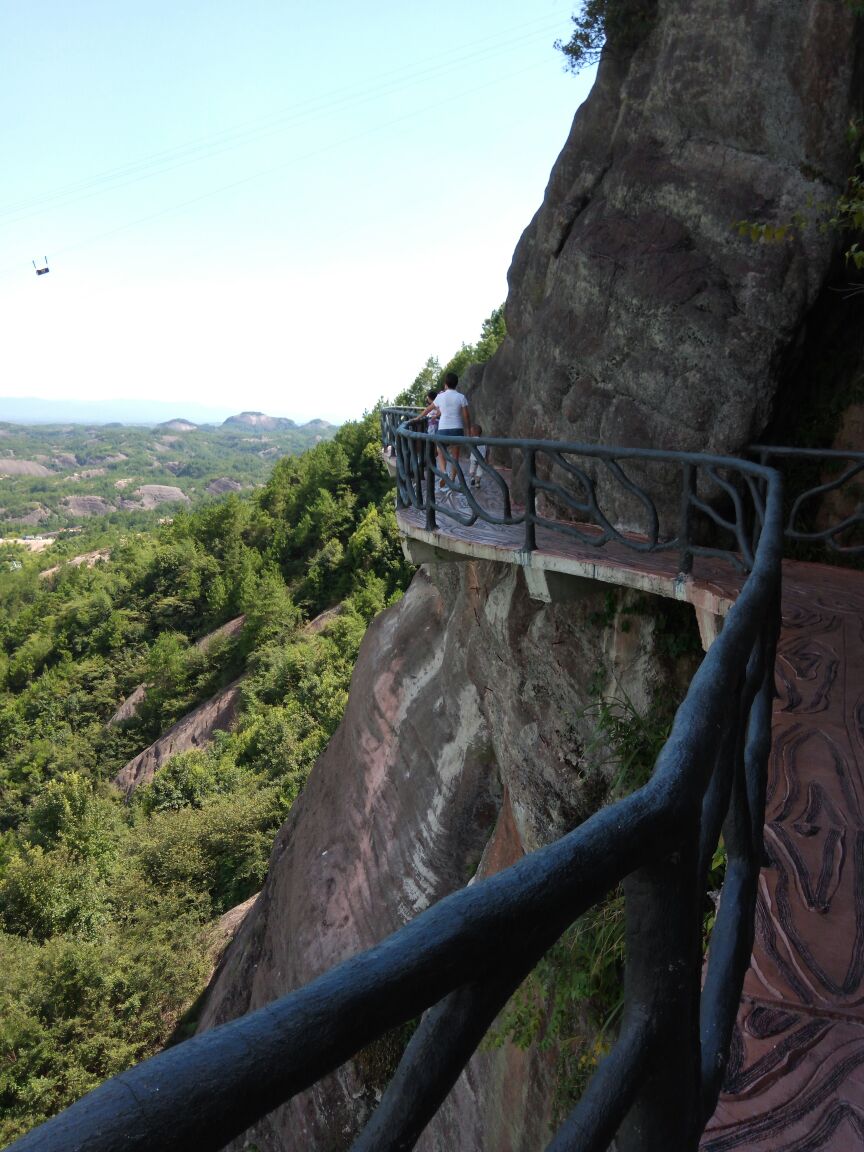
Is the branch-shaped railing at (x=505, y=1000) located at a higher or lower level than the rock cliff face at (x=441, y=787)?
higher

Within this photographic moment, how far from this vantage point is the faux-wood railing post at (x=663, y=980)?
1.14 m

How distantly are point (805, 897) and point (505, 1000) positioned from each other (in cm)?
245

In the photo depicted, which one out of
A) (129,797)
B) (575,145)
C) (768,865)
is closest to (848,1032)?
(768,865)

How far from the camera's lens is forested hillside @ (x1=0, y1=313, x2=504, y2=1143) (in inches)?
639

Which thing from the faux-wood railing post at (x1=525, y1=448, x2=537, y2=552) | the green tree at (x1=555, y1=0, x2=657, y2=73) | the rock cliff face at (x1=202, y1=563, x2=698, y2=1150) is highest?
the green tree at (x1=555, y1=0, x2=657, y2=73)

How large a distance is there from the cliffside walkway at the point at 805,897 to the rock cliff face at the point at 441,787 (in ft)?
3.78

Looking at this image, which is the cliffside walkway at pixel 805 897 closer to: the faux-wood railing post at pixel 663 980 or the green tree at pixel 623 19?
the faux-wood railing post at pixel 663 980

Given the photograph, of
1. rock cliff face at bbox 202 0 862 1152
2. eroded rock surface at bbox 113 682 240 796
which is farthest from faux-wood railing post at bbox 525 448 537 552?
eroded rock surface at bbox 113 682 240 796

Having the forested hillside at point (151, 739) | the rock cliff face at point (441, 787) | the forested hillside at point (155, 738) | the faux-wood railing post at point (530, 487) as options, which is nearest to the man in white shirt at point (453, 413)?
the rock cliff face at point (441, 787)

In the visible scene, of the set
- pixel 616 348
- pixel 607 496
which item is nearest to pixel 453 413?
pixel 616 348

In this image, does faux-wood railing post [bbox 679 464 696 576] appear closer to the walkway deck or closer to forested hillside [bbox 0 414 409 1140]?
the walkway deck

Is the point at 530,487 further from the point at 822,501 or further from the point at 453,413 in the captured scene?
the point at 453,413

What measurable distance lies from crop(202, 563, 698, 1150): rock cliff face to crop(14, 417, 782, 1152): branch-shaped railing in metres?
5.07

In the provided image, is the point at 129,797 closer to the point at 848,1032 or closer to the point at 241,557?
the point at 241,557
